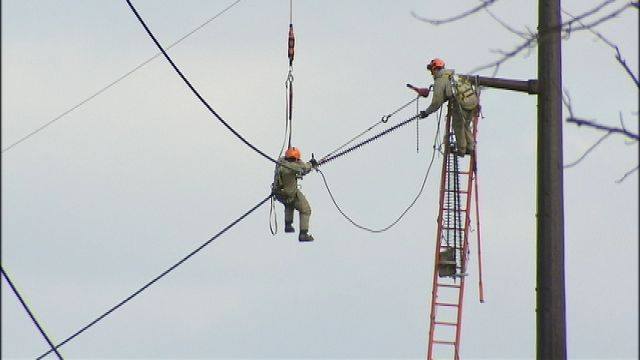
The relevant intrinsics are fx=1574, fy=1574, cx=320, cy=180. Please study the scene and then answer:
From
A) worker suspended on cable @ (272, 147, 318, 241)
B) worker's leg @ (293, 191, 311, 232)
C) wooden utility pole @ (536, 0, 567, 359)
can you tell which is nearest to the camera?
wooden utility pole @ (536, 0, 567, 359)

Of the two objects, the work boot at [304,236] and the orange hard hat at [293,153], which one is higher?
the orange hard hat at [293,153]

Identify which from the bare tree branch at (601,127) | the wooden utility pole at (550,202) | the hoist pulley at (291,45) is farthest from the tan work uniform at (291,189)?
the bare tree branch at (601,127)

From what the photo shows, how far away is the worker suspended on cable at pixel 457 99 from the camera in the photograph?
24.0 metres

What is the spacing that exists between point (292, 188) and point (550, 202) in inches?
408

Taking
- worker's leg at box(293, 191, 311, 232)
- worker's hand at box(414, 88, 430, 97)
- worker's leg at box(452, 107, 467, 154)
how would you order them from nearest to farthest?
worker's leg at box(293, 191, 311, 232)
worker's hand at box(414, 88, 430, 97)
worker's leg at box(452, 107, 467, 154)

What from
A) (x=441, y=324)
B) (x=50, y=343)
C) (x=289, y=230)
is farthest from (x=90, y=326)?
(x=441, y=324)

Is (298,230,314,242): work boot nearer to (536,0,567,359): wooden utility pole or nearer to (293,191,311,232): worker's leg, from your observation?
(293,191,311,232): worker's leg

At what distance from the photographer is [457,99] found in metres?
24.0

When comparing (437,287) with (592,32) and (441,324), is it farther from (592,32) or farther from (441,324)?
(592,32)

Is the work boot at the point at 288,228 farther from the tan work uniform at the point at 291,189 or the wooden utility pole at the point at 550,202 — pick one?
the wooden utility pole at the point at 550,202

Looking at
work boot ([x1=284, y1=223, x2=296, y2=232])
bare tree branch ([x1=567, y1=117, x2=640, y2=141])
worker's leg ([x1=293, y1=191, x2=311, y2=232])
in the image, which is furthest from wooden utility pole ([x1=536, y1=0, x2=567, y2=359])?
work boot ([x1=284, y1=223, x2=296, y2=232])

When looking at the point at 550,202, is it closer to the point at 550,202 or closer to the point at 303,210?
the point at 550,202

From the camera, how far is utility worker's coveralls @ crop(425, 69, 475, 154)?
943 inches

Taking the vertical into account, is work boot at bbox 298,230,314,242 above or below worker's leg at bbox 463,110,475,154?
below
